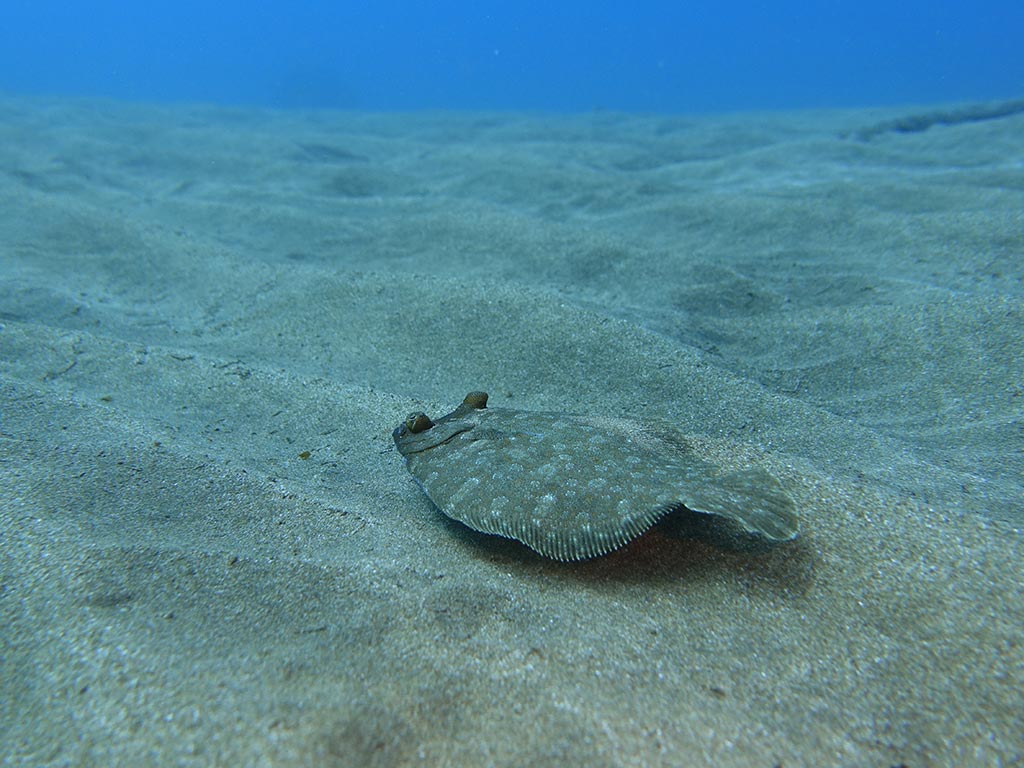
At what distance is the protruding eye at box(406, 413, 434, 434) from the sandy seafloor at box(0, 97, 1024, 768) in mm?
369

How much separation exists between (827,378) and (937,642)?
2436 millimetres

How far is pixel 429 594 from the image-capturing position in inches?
101

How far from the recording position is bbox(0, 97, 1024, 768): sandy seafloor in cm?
200

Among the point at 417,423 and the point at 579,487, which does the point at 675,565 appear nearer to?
the point at 579,487

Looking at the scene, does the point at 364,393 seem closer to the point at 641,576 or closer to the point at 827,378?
the point at 641,576

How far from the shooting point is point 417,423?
338cm

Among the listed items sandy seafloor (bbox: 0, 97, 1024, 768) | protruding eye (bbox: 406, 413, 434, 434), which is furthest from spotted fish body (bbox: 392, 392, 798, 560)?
sandy seafloor (bbox: 0, 97, 1024, 768)

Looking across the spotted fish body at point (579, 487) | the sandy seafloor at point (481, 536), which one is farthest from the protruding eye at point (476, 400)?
the sandy seafloor at point (481, 536)

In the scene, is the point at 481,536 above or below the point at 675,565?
below

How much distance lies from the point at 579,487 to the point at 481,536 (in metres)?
0.61

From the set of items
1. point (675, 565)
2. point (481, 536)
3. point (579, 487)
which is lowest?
point (481, 536)

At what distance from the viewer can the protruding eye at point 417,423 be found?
3.38m

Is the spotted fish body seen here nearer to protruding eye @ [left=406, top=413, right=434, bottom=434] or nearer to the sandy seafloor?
protruding eye @ [left=406, top=413, right=434, bottom=434]

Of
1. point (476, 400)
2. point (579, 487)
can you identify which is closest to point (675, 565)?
point (579, 487)
